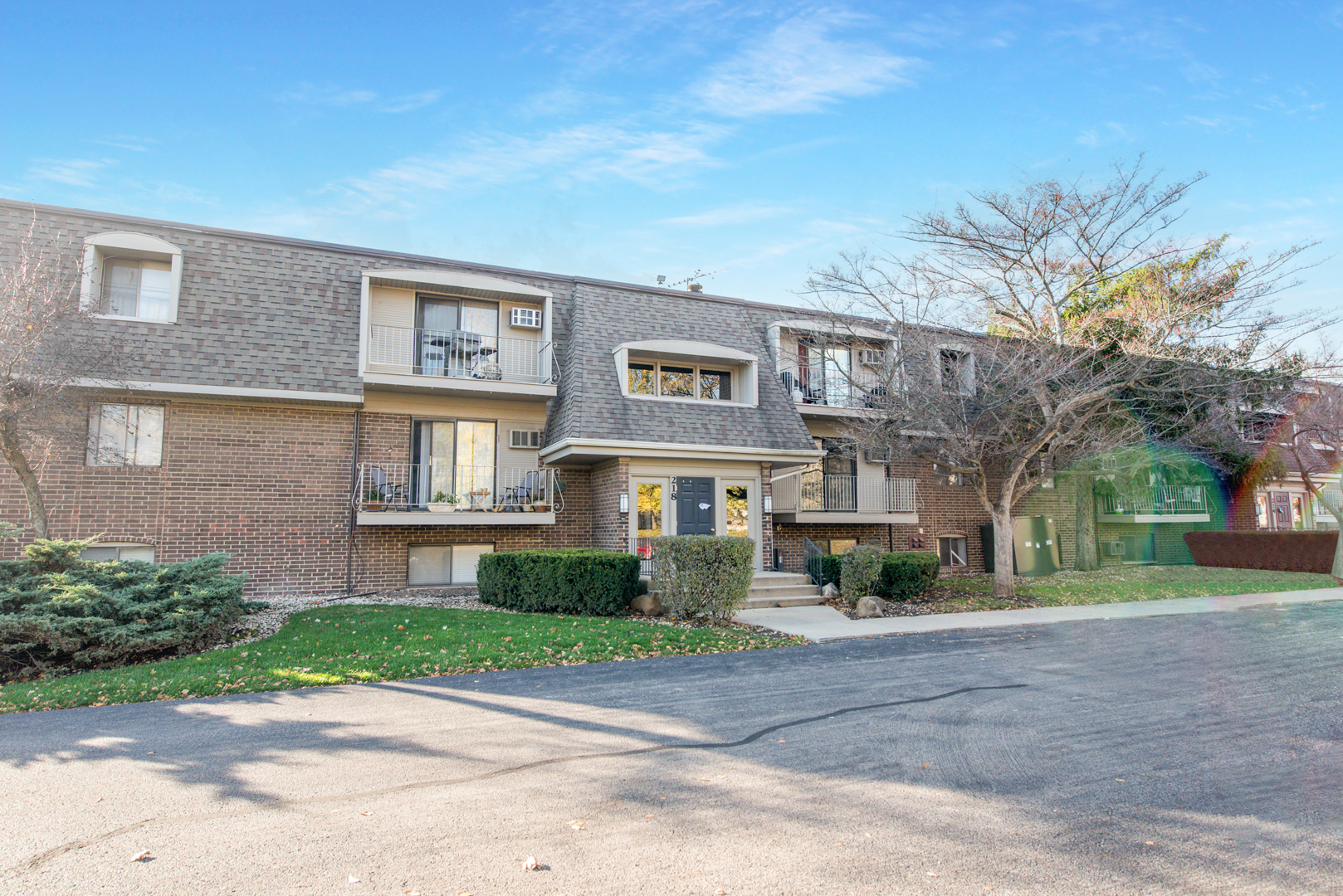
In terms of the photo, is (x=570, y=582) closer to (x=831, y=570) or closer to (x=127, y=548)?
(x=831, y=570)

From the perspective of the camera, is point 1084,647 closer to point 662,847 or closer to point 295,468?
point 662,847

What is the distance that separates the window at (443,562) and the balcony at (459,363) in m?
3.10

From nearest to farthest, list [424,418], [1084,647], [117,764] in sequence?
[117,764] → [1084,647] → [424,418]

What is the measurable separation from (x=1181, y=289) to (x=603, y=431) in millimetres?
12564

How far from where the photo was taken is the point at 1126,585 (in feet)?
57.2

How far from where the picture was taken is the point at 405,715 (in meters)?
6.46

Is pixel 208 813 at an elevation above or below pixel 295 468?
below

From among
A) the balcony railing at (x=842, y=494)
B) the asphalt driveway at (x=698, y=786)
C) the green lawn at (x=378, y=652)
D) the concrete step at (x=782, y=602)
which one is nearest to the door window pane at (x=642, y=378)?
the balcony railing at (x=842, y=494)

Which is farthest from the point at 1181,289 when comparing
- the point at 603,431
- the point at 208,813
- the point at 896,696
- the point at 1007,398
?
the point at 208,813

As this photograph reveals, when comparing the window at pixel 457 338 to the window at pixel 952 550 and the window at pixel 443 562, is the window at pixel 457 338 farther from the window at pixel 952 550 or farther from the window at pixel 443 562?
the window at pixel 952 550

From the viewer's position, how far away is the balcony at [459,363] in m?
14.6

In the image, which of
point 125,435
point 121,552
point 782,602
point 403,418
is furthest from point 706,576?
point 125,435

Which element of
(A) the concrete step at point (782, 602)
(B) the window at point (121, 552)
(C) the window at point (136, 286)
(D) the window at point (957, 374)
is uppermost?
(C) the window at point (136, 286)

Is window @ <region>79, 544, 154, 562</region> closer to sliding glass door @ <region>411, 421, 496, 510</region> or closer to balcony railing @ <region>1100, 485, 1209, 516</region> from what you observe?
sliding glass door @ <region>411, 421, 496, 510</region>
